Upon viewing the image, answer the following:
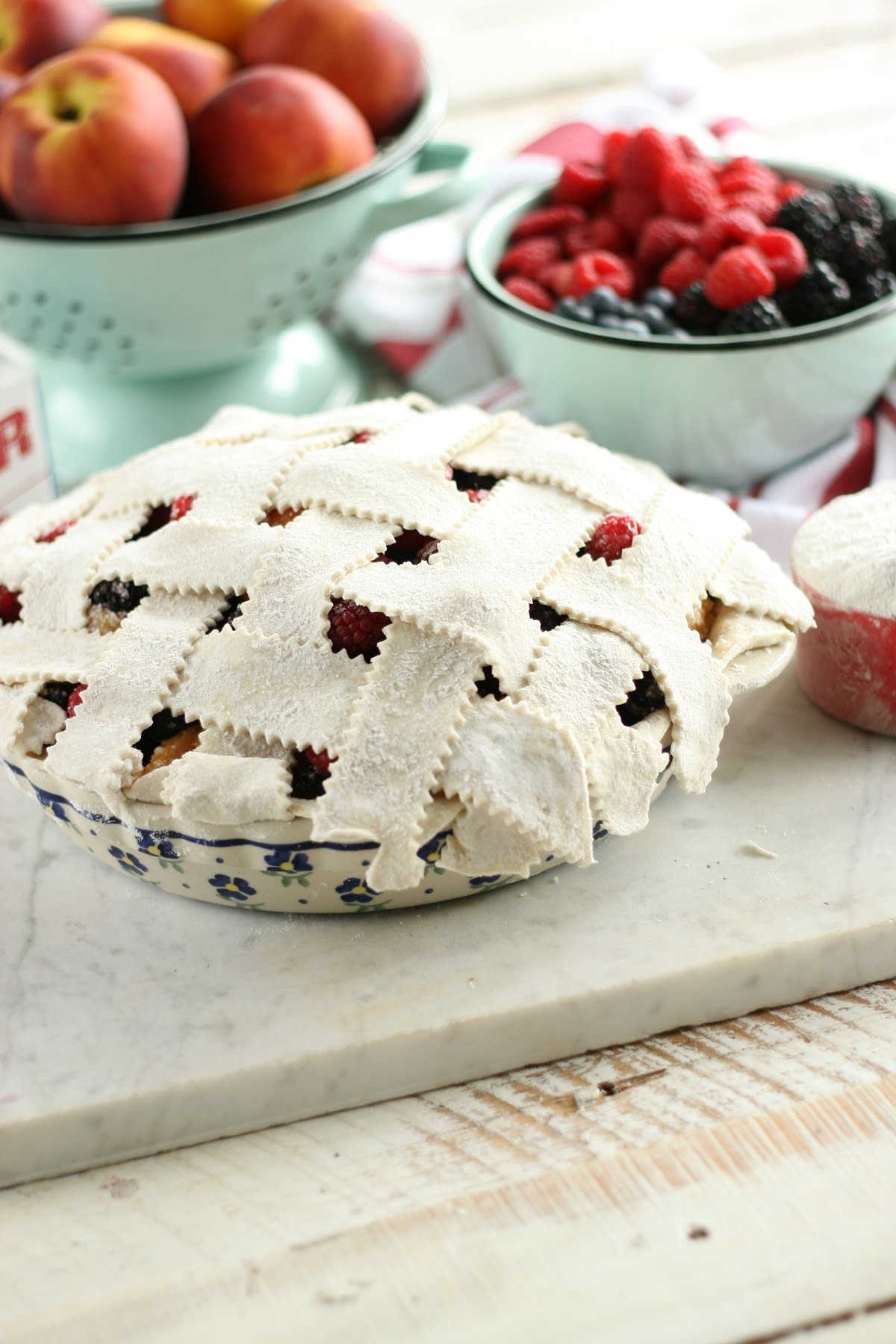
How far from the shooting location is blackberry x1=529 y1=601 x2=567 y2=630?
0.79m

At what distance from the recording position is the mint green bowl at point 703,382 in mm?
1117

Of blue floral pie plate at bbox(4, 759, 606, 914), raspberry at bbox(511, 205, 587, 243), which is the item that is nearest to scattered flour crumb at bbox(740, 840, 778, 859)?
blue floral pie plate at bbox(4, 759, 606, 914)

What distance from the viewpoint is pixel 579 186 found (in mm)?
1277

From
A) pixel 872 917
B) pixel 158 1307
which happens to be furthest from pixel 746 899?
pixel 158 1307

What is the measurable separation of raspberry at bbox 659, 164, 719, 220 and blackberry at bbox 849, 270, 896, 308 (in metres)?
0.15

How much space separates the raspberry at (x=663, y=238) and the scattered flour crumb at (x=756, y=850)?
1.85ft

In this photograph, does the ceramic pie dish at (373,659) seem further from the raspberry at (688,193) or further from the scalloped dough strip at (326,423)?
the raspberry at (688,193)

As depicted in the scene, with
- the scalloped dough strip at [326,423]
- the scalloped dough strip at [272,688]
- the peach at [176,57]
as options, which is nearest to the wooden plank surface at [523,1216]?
the scalloped dough strip at [272,688]

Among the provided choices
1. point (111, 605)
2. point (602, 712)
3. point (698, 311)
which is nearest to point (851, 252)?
point (698, 311)

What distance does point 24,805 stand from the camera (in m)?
0.93

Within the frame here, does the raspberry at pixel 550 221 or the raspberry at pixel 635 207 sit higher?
the raspberry at pixel 635 207

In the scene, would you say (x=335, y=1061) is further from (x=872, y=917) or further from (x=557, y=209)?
(x=557, y=209)

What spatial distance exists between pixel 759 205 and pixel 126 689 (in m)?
0.74

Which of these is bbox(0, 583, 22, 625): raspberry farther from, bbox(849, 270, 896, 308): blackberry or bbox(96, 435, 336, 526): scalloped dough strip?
bbox(849, 270, 896, 308): blackberry
